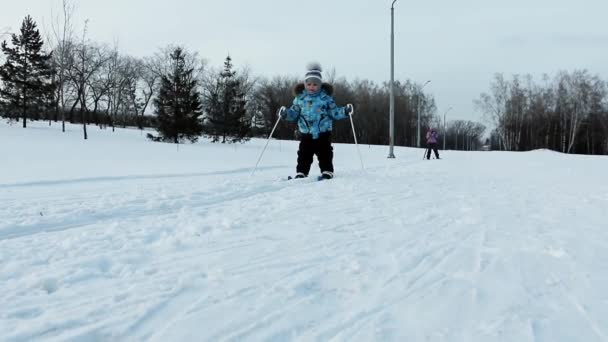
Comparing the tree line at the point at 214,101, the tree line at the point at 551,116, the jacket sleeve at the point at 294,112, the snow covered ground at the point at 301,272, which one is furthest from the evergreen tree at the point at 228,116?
the tree line at the point at 551,116

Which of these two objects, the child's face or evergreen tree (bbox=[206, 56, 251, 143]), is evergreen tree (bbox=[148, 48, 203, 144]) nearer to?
evergreen tree (bbox=[206, 56, 251, 143])

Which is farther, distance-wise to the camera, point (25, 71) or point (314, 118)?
point (25, 71)

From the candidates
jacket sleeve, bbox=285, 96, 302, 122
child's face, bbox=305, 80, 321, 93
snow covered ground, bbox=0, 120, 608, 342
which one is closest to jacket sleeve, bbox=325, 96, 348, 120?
child's face, bbox=305, 80, 321, 93

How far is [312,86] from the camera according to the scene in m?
7.21

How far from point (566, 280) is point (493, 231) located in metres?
1.02

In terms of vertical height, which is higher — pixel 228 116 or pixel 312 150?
pixel 228 116

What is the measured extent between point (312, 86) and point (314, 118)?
2.03 feet

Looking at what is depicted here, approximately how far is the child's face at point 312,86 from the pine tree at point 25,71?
26654mm

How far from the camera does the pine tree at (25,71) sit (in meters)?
26.7

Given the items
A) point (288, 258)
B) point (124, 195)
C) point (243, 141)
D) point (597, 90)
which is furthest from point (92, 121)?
point (597, 90)

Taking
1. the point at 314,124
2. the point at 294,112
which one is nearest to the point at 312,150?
the point at 314,124

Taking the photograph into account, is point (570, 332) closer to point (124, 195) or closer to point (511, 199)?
point (511, 199)

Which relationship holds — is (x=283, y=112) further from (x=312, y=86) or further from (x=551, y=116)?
(x=551, y=116)

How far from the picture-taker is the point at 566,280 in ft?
6.51
